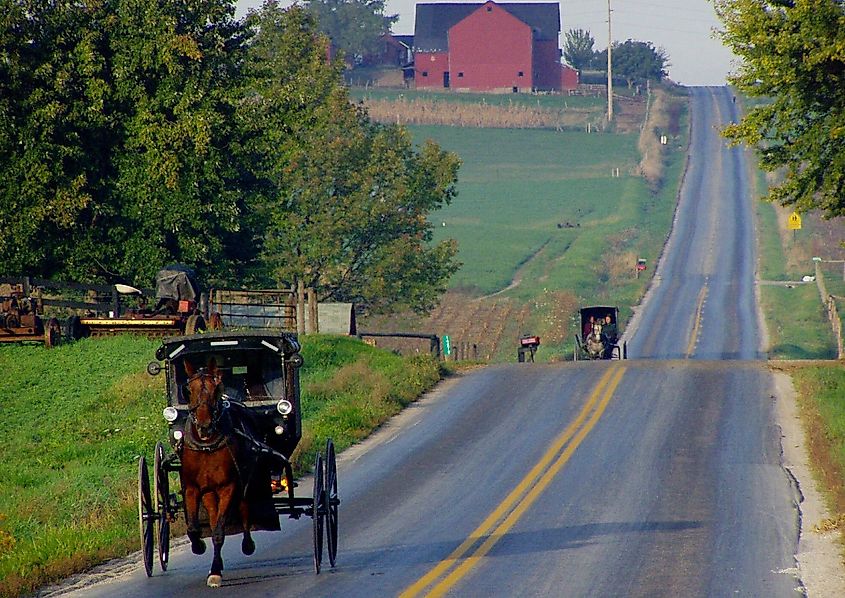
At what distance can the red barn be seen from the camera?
134000mm

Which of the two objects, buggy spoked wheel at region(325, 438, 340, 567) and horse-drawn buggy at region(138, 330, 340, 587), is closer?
horse-drawn buggy at region(138, 330, 340, 587)

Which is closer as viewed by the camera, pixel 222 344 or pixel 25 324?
pixel 222 344

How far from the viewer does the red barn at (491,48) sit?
5276 inches

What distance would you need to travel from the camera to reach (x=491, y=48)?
136000 millimetres

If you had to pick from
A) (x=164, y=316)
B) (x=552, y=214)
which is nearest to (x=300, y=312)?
(x=164, y=316)

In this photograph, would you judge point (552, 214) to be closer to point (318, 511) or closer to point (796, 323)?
point (796, 323)

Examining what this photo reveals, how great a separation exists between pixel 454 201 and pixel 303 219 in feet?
179

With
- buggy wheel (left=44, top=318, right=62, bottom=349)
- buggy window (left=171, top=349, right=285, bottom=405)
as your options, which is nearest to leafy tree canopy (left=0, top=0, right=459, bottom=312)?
buggy wheel (left=44, top=318, right=62, bottom=349)

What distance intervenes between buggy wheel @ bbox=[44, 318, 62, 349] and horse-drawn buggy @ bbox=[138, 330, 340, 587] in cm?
2095

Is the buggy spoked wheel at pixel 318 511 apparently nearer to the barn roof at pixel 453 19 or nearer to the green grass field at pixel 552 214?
the green grass field at pixel 552 214

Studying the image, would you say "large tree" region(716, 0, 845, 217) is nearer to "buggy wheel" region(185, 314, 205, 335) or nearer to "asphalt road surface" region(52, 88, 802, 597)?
"asphalt road surface" region(52, 88, 802, 597)

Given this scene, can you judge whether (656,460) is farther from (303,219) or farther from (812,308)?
(812,308)

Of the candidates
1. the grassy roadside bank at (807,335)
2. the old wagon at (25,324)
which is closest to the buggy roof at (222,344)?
the grassy roadside bank at (807,335)

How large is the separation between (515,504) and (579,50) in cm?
16045
